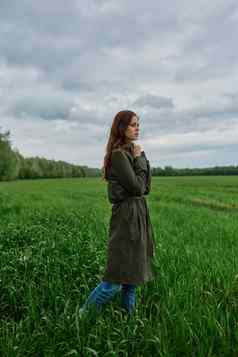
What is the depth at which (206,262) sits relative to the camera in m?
6.52

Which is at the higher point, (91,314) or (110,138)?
(110,138)

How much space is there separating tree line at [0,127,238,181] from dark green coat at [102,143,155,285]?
47.3 metres

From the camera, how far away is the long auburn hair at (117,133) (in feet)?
14.0

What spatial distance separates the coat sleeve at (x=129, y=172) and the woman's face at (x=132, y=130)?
217 millimetres

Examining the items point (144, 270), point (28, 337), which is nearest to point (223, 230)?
point (144, 270)

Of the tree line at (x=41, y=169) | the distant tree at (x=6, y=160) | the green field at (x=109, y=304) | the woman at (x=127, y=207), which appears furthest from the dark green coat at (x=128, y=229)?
the distant tree at (x=6, y=160)

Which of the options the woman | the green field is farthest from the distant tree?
the woman

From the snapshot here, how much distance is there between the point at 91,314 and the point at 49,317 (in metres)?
0.48

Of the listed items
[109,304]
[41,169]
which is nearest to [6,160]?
[41,169]

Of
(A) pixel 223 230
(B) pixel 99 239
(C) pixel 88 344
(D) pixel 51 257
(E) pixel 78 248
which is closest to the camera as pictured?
(C) pixel 88 344

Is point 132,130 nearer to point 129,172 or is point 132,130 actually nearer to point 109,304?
point 129,172

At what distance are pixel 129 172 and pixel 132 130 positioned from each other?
0.46m

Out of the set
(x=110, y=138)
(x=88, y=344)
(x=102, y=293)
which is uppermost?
(x=110, y=138)

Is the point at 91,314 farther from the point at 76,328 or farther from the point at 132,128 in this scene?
the point at 132,128
